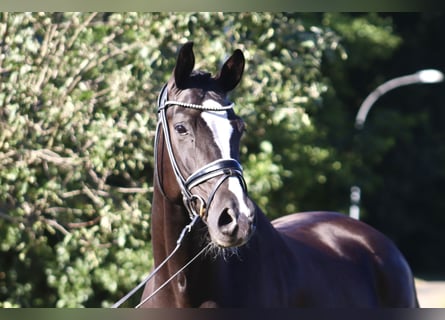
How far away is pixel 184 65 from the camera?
4531 mm

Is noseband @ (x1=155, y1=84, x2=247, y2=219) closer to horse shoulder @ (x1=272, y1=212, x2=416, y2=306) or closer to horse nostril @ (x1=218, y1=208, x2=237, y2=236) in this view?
horse nostril @ (x1=218, y1=208, x2=237, y2=236)

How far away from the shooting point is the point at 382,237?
6336mm

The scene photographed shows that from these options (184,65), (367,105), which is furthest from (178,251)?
(367,105)

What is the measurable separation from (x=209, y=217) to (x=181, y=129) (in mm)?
444

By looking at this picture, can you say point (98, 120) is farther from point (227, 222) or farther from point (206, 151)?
point (227, 222)

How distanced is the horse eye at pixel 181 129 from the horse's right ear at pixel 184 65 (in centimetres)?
21

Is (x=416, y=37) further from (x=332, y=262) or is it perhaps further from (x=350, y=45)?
(x=332, y=262)

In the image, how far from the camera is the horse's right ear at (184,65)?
4492 millimetres

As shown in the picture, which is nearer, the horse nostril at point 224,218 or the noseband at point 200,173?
the horse nostril at point 224,218

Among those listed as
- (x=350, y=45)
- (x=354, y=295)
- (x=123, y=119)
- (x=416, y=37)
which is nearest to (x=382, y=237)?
(x=354, y=295)

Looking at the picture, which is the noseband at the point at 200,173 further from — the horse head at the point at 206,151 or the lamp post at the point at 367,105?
the lamp post at the point at 367,105

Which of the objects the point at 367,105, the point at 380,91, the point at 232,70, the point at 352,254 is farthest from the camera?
the point at 380,91

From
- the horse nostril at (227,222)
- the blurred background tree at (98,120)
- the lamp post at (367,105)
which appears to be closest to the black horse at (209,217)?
the horse nostril at (227,222)

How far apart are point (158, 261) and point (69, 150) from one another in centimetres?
327
